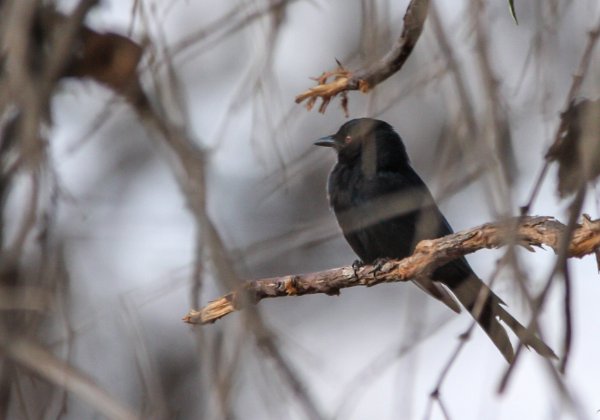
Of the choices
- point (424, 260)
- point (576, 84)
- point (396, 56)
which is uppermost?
point (396, 56)

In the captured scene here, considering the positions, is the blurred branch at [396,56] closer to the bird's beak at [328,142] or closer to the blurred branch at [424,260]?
the blurred branch at [424,260]

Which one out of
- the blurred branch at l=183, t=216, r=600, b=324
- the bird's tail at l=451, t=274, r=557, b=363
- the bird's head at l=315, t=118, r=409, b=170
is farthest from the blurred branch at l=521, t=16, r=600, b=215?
the bird's head at l=315, t=118, r=409, b=170

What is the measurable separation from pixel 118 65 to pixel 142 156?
4137 millimetres

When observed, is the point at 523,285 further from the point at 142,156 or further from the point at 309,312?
the point at 309,312

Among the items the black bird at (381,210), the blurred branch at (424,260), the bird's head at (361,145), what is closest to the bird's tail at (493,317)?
the black bird at (381,210)

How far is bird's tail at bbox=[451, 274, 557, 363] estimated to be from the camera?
1.66 m

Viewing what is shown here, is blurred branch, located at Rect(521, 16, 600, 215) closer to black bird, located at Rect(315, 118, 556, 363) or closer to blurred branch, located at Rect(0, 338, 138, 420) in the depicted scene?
blurred branch, located at Rect(0, 338, 138, 420)

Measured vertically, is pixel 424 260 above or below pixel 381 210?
below

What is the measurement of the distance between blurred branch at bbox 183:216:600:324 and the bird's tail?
18cm

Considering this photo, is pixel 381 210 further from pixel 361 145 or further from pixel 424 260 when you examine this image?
pixel 424 260

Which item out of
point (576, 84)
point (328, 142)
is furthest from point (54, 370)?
point (328, 142)

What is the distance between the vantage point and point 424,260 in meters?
3.24

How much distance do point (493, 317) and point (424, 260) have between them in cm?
64

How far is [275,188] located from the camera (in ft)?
8.26
